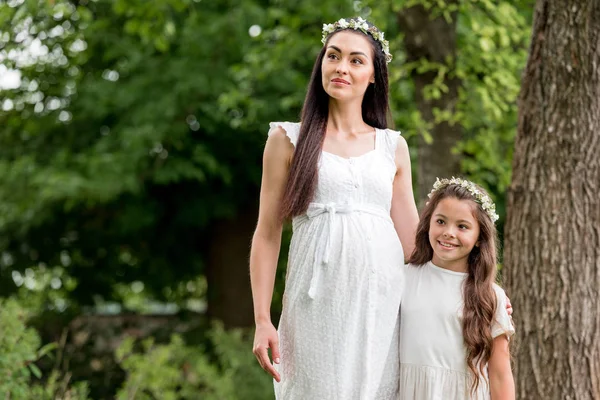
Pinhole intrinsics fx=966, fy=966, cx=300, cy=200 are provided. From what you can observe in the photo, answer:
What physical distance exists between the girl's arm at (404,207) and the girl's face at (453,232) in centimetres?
16

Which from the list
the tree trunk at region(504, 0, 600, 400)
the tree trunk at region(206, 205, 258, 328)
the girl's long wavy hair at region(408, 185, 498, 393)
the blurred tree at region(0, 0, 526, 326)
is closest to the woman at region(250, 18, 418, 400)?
the girl's long wavy hair at region(408, 185, 498, 393)

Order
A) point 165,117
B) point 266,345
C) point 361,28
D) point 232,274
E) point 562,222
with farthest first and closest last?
point 232,274, point 165,117, point 562,222, point 361,28, point 266,345

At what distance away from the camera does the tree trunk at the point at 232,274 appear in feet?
36.8

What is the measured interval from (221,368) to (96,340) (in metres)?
1.28

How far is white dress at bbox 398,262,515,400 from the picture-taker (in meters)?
3.33

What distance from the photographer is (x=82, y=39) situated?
956 centimetres

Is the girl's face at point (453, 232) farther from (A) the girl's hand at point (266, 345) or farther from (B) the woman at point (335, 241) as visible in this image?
(A) the girl's hand at point (266, 345)

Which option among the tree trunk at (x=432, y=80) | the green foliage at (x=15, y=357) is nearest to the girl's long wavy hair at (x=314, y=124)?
the green foliage at (x=15, y=357)

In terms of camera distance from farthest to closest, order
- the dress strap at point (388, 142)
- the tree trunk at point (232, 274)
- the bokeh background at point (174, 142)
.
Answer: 1. the tree trunk at point (232, 274)
2. the bokeh background at point (174, 142)
3. the dress strap at point (388, 142)

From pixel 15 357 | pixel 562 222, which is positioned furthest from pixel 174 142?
pixel 562 222

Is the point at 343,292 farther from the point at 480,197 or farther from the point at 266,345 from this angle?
the point at 480,197

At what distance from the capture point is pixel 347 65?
11.3ft

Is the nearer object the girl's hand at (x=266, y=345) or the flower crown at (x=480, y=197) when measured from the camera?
the girl's hand at (x=266, y=345)

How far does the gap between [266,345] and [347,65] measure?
3.37ft
